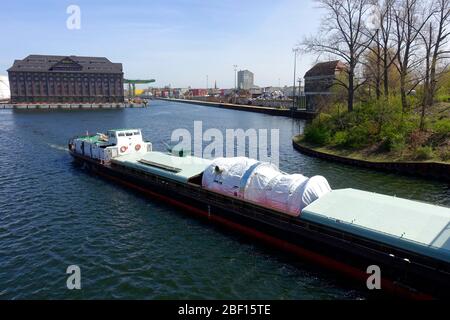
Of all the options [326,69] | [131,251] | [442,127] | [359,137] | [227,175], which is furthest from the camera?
[326,69]

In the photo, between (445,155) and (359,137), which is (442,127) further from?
(359,137)

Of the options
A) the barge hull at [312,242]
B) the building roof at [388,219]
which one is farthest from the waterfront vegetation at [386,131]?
the barge hull at [312,242]

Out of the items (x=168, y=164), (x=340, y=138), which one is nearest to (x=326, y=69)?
(x=340, y=138)

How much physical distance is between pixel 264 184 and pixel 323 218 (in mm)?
5358

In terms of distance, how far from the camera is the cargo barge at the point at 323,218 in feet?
53.8

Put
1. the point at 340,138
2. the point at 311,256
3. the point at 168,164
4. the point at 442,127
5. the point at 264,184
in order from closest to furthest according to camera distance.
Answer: the point at 311,256, the point at 264,184, the point at 168,164, the point at 442,127, the point at 340,138

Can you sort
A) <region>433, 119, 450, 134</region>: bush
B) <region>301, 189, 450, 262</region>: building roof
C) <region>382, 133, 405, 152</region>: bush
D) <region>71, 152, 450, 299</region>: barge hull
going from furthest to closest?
<region>382, 133, 405, 152</region>: bush
<region>433, 119, 450, 134</region>: bush
<region>301, 189, 450, 262</region>: building roof
<region>71, 152, 450, 299</region>: barge hull

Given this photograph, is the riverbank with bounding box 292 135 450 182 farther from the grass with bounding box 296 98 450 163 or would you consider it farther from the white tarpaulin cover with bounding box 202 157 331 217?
the white tarpaulin cover with bounding box 202 157 331 217

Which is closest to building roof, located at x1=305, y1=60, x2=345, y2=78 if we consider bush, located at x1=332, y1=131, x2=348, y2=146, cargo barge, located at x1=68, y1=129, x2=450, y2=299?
bush, located at x1=332, y1=131, x2=348, y2=146

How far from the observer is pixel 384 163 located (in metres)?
42.9

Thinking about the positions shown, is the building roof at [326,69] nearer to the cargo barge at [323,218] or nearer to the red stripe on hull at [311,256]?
the cargo barge at [323,218]

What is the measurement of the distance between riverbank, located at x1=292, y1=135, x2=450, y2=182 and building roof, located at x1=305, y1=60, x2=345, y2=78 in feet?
223

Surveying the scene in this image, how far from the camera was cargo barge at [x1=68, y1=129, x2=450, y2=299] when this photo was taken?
16406 millimetres
